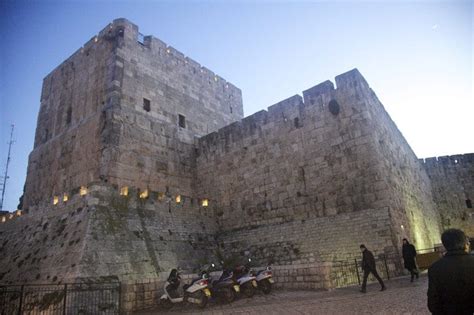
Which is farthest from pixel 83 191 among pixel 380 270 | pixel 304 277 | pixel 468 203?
pixel 468 203

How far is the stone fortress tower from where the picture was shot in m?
11.2

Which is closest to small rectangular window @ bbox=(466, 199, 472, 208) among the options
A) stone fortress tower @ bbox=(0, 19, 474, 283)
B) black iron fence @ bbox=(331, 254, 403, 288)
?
stone fortress tower @ bbox=(0, 19, 474, 283)

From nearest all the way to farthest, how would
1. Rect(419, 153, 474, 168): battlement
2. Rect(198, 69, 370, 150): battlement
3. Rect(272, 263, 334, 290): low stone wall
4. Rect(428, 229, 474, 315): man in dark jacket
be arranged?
Rect(428, 229, 474, 315): man in dark jacket, Rect(272, 263, 334, 290): low stone wall, Rect(198, 69, 370, 150): battlement, Rect(419, 153, 474, 168): battlement

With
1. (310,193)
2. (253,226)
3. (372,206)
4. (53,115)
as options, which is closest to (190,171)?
(253,226)

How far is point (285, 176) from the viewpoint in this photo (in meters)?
14.5

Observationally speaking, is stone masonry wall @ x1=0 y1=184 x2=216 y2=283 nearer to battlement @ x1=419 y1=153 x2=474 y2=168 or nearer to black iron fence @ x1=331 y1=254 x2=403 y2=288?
black iron fence @ x1=331 y1=254 x2=403 y2=288

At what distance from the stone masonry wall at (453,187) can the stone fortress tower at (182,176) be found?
392 inches

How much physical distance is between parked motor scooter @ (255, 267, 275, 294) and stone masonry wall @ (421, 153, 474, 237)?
2088 centimetres

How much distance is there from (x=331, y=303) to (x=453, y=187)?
23.7m

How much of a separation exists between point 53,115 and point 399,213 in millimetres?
19539

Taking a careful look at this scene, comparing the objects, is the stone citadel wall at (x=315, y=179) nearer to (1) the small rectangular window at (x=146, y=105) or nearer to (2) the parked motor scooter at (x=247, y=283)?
(2) the parked motor scooter at (x=247, y=283)

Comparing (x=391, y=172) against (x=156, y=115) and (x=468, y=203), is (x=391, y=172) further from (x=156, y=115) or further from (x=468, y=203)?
(x=468, y=203)

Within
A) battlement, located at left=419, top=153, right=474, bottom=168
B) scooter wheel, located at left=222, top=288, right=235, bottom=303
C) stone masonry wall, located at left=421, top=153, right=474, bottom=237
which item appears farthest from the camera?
battlement, located at left=419, top=153, right=474, bottom=168

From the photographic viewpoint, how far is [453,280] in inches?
99.5
